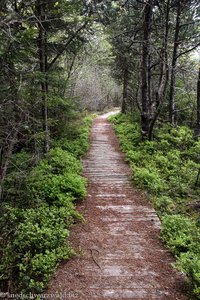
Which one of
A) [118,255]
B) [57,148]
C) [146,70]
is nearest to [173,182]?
[118,255]

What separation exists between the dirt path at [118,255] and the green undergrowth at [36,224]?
260 millimetres

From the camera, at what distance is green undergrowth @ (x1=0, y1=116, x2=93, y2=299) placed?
3824 millimetres

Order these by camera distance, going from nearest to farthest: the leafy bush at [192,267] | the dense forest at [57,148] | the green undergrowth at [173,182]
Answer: the leafy bush at [192,267] < the dense forest at [57,148] < the green undergrowth at [173,182]

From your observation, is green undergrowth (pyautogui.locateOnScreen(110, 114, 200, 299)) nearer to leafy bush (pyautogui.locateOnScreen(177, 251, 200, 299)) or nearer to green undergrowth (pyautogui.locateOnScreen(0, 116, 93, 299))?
leafy bush (pyautogui.locateOnScreen(177, 251, 200, 299))

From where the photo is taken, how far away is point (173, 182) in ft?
25.2

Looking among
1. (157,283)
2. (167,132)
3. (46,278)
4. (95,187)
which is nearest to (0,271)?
(46,278)

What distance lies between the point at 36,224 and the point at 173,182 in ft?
15.5

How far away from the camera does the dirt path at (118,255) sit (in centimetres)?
367

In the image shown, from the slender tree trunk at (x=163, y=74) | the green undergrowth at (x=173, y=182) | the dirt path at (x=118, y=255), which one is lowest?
the dirt path at (x=118, y=255)

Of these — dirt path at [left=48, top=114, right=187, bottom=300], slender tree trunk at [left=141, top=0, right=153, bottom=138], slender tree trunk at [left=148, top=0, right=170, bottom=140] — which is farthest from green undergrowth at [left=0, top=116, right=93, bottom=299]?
slender tree trunk at [left=141, top=0, right=153, bottom=138]

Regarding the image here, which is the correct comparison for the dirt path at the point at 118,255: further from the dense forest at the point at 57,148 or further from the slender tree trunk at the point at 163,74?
the slender tree trunk at the point at 163,74

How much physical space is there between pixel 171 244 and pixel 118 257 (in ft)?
3.66

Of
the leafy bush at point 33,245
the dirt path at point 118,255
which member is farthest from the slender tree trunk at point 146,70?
the leafy bush at point 33,245

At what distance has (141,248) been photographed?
185 inches
